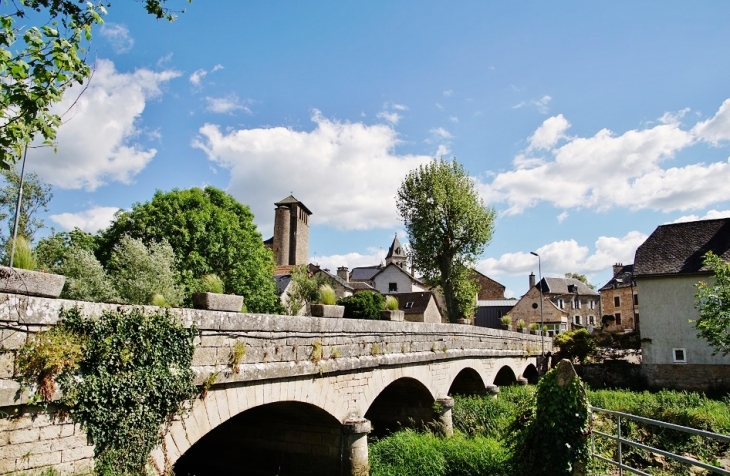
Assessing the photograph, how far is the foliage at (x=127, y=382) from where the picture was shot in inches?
178

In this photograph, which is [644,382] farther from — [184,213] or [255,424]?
[184,213]

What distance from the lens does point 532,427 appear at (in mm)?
7707

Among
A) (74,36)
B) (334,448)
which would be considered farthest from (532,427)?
(74,36)

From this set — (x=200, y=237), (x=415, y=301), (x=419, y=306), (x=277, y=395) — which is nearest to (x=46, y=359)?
(x=277, y=395)

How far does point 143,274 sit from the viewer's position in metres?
20.3

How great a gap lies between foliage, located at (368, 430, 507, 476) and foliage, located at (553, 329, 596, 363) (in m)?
18.9

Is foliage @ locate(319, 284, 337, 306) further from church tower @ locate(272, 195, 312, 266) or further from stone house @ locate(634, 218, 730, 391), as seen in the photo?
church tower @ locate(272, 195, 312, 266)

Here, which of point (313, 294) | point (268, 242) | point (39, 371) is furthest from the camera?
point (268, 242)

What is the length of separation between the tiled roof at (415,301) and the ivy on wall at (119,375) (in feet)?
121

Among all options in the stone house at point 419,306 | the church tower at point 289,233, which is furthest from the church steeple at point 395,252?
the stone house at point 419,306

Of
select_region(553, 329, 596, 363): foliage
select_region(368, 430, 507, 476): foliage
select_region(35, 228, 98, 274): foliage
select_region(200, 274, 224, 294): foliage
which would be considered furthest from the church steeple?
select_region(200, 274, 224, 294): foliage

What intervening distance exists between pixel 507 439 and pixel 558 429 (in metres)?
1.98

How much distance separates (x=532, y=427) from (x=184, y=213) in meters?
20.6

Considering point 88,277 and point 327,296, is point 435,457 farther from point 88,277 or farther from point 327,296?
point 88,277
